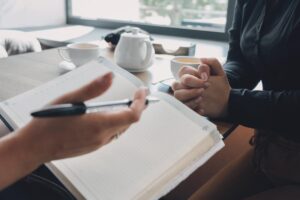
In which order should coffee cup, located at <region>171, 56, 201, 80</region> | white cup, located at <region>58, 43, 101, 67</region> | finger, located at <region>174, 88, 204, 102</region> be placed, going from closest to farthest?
finger, located at <region>174, 88, 204, 102</region> < coffee cup, located at <region>171, 56, 201, 80</region> < white cup, located at <region>58, 43, 101, 67</region>

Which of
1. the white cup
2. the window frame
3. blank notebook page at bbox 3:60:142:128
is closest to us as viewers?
blank notebook page at bbox 3:60:142:128

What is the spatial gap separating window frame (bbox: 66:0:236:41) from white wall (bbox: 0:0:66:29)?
8cm

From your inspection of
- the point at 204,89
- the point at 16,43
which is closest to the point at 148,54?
the point at 204,89

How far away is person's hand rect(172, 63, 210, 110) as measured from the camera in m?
0.70

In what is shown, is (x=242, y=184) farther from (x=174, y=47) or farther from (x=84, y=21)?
(x=84, y=21)

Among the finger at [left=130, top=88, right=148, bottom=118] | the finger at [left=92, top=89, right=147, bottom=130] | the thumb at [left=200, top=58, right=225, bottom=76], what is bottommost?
the thumb at [left=200, top=58, right=225, bottom=76]

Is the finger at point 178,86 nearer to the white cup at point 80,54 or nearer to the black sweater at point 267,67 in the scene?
the black sweater at point 267,67

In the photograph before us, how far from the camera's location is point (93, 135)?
43 centimetres

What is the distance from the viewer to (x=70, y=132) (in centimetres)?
42

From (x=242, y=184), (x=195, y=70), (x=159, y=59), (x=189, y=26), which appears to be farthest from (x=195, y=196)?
(x=189, y=26)

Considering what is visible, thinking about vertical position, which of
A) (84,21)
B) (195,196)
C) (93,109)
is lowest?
(195,196)

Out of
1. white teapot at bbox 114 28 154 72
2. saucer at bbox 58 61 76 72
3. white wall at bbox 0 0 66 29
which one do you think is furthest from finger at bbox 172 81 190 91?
white wall at bbox 0 0 66 29

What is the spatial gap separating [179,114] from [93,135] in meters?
0.22

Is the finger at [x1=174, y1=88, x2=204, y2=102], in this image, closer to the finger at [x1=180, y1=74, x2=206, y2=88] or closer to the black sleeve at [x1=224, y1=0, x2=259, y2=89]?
the finger at [x1=180, y1=74, x2=206, y2=88]
